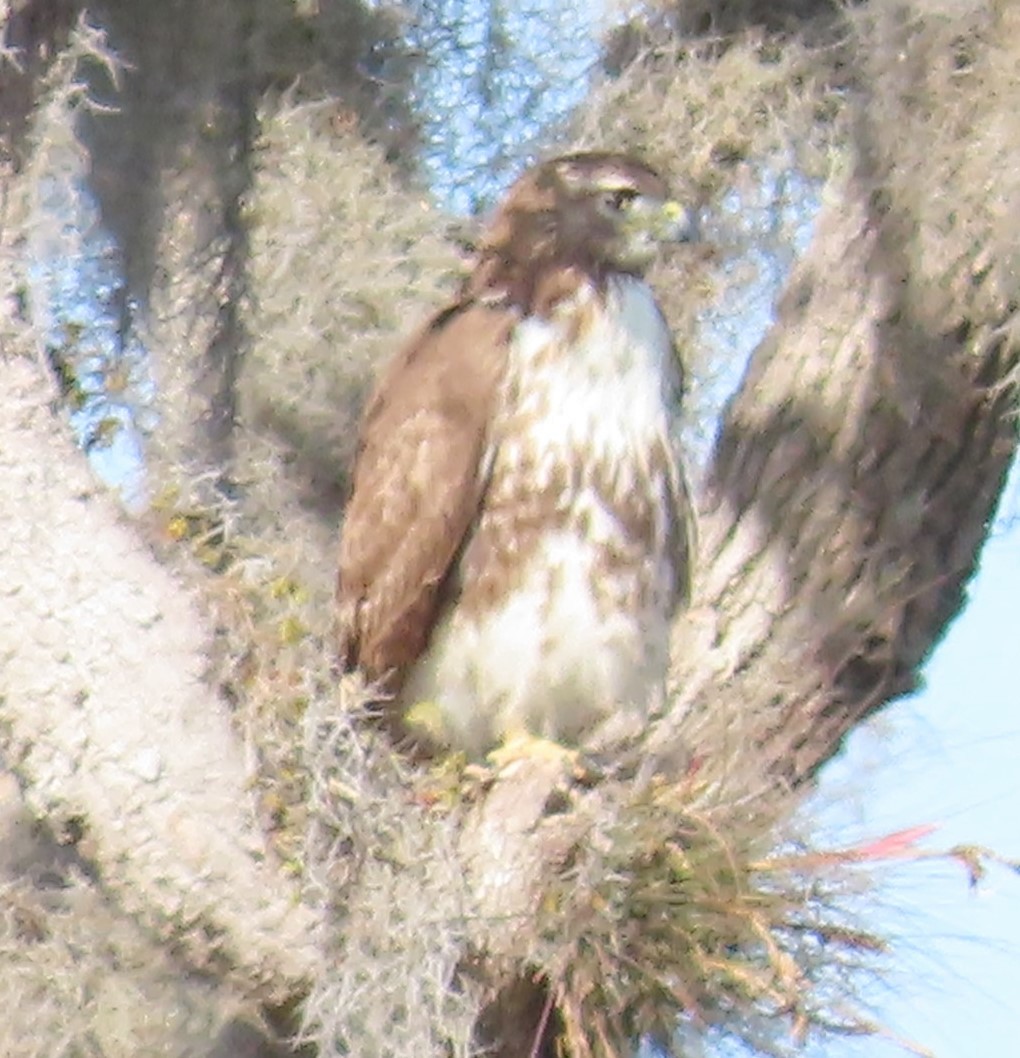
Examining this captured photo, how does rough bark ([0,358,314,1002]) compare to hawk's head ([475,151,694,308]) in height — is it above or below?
below

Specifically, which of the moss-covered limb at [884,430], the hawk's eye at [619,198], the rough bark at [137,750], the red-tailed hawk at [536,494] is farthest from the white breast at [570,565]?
the rough bark at [137,750]

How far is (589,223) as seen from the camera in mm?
3602

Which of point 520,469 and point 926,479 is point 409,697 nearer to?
point 520,469

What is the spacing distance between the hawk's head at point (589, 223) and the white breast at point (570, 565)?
61 millimetres

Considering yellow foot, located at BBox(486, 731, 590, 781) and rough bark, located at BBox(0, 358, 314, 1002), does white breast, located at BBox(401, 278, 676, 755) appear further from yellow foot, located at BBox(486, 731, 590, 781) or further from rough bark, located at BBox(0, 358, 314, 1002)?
rough bark, located at BBox(0, 358, 314, 1002)

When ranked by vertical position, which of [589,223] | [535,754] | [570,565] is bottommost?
[535,754]

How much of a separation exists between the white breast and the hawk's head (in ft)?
0.20

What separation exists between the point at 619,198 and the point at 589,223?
0.05 metres

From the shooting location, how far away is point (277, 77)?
4.12 m

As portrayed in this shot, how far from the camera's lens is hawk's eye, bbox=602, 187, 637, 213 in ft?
11.7

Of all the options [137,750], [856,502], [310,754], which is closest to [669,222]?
[856,502]

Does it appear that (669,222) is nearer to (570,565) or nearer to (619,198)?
(619,198)

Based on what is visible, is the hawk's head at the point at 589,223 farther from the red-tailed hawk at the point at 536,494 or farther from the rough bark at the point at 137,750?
the rough bark at the point at 137,750

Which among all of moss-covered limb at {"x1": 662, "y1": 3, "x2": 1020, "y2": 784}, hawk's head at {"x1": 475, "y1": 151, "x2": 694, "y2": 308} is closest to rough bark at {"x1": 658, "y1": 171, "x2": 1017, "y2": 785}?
moss-covered limb at {"x1": 662, "y1": 3, "x2": 1020, "y2": 784}
